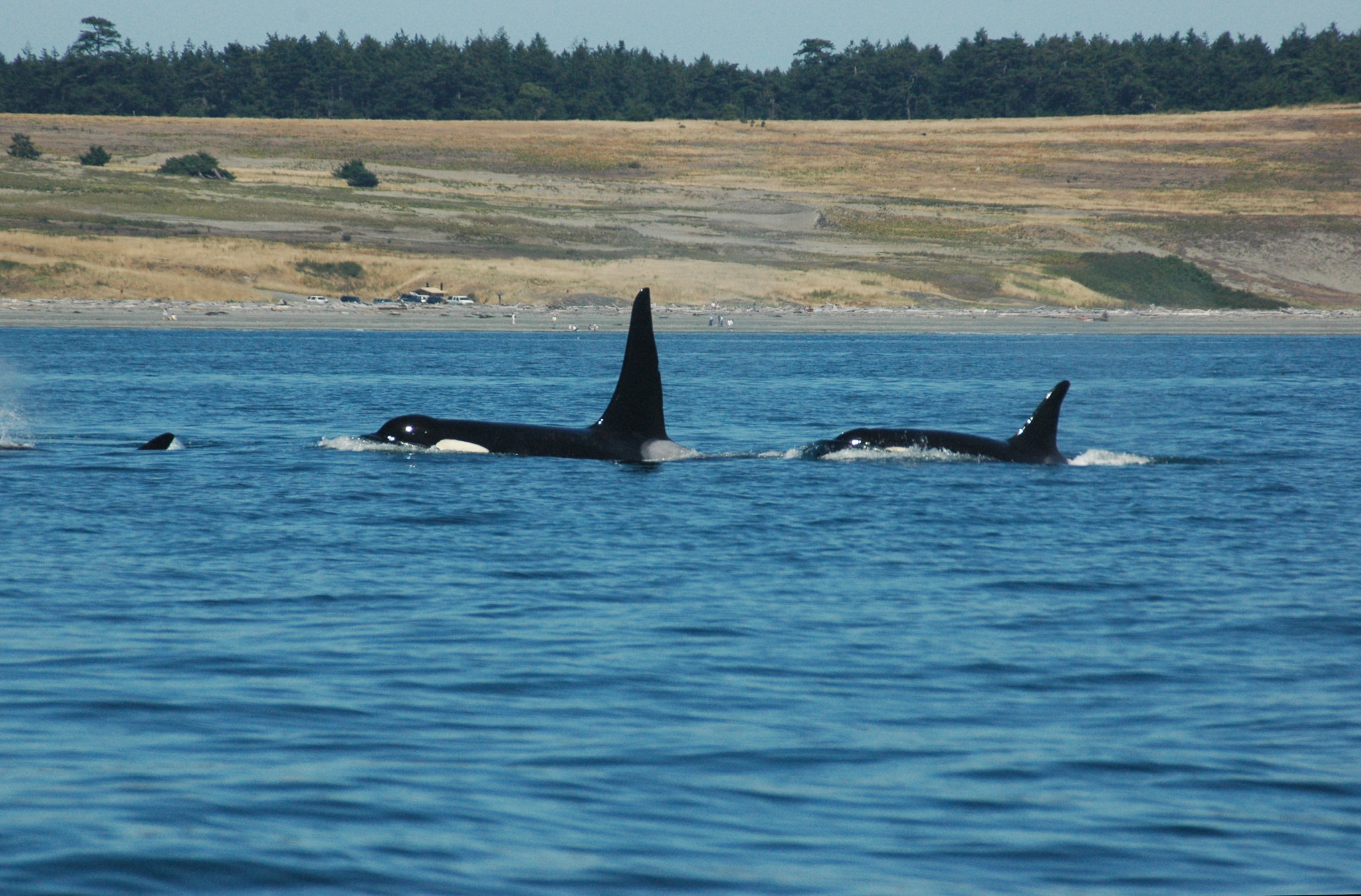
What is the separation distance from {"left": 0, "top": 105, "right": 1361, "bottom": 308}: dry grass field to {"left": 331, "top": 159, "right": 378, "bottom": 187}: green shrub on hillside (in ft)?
5.37

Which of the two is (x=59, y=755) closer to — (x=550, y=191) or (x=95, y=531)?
(x=95, y=531)

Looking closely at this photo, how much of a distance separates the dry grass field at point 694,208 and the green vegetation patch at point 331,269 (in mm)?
705

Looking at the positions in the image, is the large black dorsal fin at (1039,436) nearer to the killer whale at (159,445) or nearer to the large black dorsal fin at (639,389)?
the large black dorsal fin at (639,389)

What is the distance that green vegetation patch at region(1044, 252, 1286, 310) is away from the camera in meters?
123

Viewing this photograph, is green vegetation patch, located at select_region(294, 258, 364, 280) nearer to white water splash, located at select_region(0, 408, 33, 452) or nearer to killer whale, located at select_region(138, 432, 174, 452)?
white water splash, located at select_region(0, 408, 33, 452)

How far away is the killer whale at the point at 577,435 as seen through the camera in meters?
24.6

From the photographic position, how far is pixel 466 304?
346ft

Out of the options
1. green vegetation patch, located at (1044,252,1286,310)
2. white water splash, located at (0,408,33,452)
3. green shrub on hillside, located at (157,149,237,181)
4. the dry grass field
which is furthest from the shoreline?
green shrub on hillside, located at (157,149,237,181)

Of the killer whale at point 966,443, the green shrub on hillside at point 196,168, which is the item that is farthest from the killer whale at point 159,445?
the green shrub on hillside at point 196,168

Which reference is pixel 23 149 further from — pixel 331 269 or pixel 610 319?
pixel 610 319

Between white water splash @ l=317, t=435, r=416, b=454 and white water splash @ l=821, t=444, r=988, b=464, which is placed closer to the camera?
white water splash @ l=821, t=444, r=988, b=464

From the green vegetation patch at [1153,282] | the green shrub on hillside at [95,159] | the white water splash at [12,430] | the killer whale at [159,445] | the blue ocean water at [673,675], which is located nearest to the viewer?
the blue ocean water at [673,675]

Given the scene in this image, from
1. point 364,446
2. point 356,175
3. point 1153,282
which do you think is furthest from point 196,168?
point 364,446

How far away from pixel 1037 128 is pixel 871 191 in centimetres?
3952
